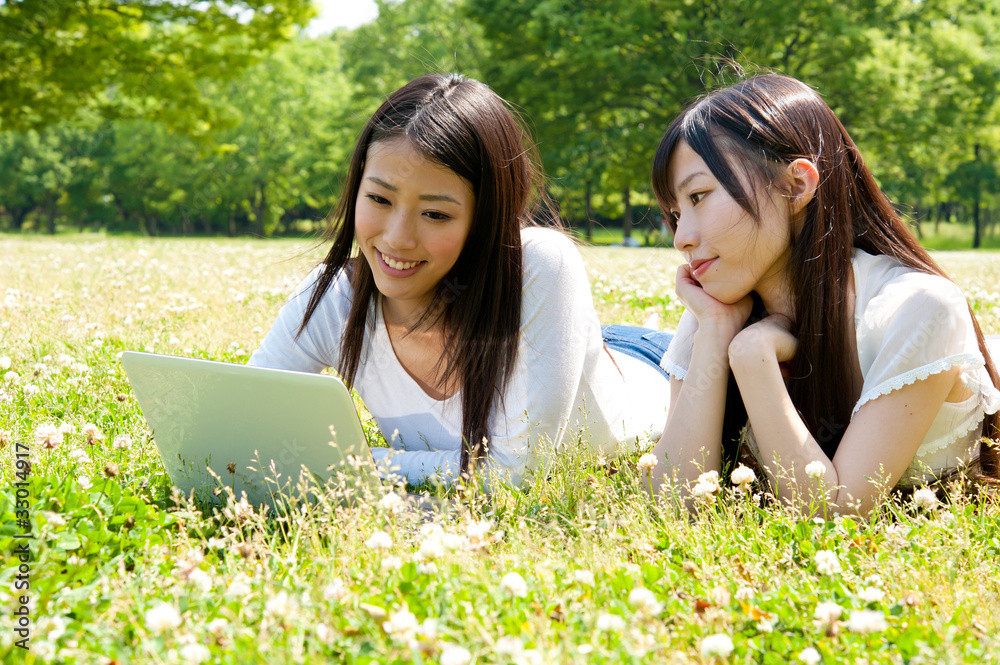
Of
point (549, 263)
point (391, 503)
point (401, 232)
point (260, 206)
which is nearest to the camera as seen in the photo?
point (391, 503)

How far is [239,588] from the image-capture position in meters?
1.81

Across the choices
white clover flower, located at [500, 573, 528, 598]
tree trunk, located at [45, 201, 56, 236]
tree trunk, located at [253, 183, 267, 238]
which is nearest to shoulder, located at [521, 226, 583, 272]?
white clover flower, located at [500, 573, 528, 598]

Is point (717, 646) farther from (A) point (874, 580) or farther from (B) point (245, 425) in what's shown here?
(B) point (245, 425)

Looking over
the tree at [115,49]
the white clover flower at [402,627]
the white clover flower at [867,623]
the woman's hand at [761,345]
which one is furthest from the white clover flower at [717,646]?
the tree at [115,49]

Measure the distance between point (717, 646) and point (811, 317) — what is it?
4.68ft

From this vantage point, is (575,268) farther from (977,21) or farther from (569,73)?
(977,21)

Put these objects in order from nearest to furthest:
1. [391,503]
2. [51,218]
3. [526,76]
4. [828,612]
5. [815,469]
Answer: [828,612]
[391,503]
[815,469]
[526,76]
[51,218]

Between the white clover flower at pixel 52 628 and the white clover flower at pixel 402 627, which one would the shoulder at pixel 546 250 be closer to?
the white clover flower at pixel 402 627

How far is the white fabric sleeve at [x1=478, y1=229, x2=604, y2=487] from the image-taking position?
293cm

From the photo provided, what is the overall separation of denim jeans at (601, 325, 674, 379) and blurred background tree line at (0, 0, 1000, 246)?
0.66 m

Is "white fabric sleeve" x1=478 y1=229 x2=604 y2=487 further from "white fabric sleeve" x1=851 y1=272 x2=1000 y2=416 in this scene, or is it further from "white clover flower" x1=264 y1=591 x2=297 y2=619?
"white clover flower" x1=264 y1=591 x2=297 y2=619

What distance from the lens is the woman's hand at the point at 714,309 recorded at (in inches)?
113

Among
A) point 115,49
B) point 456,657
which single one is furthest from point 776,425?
point 115,49

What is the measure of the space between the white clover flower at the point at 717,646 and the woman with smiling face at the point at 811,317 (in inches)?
37.5
